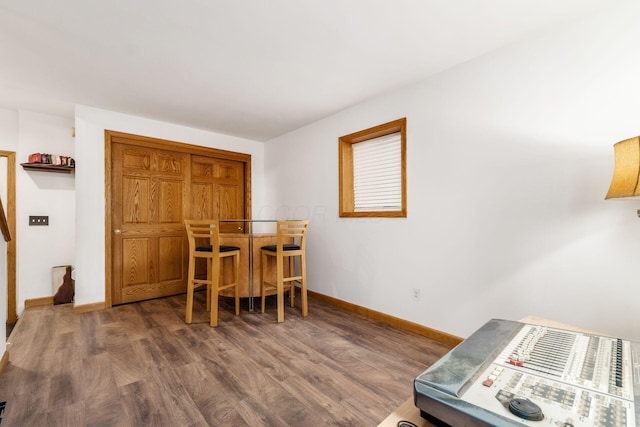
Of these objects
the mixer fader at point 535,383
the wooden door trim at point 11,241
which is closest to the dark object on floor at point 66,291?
the wooden door trim at point 11,241

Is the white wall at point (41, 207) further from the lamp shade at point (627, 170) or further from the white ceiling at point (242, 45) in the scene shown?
the lamp shade at point (627, 170)

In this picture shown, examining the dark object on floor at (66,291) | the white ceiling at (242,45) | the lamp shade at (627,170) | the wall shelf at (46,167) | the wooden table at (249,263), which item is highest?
the white ceiling at (242,45)

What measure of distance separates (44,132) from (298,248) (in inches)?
145

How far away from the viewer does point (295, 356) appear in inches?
90.8

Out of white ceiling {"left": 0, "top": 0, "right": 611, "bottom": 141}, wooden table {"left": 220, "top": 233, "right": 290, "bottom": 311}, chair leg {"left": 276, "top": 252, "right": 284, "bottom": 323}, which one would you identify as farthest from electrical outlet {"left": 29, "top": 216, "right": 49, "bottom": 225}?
chair leg {"left": 276, "top": 252, "right": 284, "bottom": 323}

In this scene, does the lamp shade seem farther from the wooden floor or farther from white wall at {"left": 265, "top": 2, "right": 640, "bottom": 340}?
the wooden floor

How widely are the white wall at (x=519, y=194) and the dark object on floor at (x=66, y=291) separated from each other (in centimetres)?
378

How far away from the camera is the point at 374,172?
→ 3.37m

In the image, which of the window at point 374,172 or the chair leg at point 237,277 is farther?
the chair leg at point 237,277

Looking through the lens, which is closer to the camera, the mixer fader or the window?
the mixer fader

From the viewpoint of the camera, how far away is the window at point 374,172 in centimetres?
301

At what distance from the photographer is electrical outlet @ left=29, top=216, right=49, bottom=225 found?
3.61 m

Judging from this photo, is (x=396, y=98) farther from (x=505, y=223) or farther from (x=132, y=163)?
(x=132, y=163)

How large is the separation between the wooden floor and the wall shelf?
180 cm
